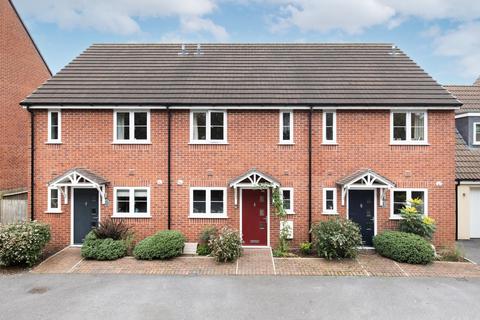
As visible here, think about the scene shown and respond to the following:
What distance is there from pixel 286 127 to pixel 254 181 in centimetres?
255

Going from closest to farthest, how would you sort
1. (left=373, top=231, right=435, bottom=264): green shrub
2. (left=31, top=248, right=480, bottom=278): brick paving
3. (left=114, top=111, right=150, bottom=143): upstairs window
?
(left=31, top=248, right=480, bottom=278): brick paving < (left=373, top=231, right=435, bottom=264): green shrub < (left=114, top=111, right=150, bottom=143): upstairs window

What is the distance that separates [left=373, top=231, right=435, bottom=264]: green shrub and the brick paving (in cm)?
20

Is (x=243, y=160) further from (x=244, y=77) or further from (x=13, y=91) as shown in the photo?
(x=13, y=91)

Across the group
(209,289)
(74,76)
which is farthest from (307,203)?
(74,76)

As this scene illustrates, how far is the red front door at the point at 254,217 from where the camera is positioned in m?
12.4

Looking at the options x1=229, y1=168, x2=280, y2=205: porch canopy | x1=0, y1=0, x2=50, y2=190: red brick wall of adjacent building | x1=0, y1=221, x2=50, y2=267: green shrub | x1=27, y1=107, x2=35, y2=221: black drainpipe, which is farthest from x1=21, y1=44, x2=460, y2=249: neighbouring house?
x1=0, y1=0, x2=50, y2=190: red brick wall of adjacent building

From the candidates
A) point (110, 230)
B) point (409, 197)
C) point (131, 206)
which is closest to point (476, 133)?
point (409, 197)

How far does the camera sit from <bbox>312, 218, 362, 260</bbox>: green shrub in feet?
34.8

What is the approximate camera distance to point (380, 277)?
9578mm

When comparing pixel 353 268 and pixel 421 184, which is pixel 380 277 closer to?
pixel 353 268

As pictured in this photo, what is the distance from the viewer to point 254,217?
12352 mm

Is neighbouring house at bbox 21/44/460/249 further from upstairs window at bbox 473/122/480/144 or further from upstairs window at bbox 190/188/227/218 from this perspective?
upstairs window at bbox 473/122/480/144

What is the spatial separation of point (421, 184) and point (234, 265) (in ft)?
25.7

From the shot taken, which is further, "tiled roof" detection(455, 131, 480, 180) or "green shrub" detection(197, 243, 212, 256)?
"tiled roof" detection(455, 131, 480, 180)
